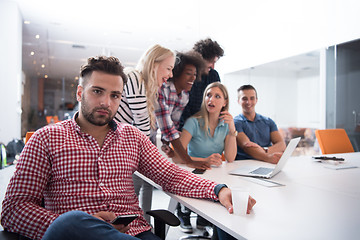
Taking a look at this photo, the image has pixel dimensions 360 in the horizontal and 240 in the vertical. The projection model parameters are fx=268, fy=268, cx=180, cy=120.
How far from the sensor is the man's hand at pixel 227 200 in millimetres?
1002

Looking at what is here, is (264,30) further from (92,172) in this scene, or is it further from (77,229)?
(77,229)

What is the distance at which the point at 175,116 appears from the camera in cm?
232

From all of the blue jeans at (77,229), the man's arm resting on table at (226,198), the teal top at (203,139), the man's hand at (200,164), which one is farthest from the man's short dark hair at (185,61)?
the blue jeans at (77,229)

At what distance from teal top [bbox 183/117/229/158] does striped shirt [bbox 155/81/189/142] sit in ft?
0.52

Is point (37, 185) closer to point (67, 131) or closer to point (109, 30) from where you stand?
point (67, 131)

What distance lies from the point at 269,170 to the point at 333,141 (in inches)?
64.0

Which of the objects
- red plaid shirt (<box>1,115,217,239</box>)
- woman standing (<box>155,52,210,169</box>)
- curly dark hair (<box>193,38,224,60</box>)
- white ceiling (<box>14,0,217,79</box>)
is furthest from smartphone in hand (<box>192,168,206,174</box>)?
white ceiling (<box>14,0,217,79</box>)

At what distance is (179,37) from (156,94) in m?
3.73

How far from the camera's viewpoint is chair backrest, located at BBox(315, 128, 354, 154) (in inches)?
111

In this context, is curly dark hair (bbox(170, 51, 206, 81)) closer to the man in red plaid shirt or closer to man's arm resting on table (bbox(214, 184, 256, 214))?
the man in red plaid shirt

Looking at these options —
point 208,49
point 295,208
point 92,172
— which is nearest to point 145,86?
point 92,172

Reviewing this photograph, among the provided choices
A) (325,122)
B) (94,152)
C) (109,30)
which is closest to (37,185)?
(94,152)

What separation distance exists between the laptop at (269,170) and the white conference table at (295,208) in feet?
0.13

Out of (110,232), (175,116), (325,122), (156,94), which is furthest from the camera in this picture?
(325,122)
